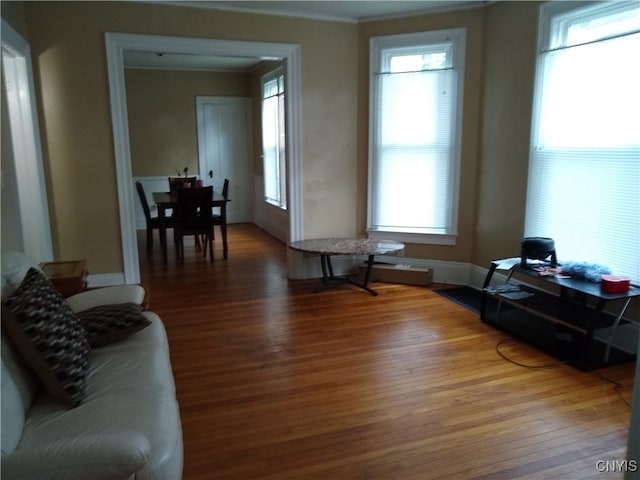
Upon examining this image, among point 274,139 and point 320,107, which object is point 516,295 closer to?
point 320,107

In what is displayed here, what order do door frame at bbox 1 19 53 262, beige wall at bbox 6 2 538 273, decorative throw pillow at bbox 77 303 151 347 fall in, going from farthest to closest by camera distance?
beige wall at bbox 6 2 538 273 < door frame at bbox 1 19 53 262 < decorative throw pillow at bbox 77 303 151 347

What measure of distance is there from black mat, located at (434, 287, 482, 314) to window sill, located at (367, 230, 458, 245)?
1.60 feet

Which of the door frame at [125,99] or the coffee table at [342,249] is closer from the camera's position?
the door frame at [125,99]

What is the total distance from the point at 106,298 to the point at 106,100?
2426mm

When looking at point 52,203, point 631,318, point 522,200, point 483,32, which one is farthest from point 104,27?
point 631,318

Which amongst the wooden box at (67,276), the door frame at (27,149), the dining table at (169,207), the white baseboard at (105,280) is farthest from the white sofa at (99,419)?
the dining table at (169,207)

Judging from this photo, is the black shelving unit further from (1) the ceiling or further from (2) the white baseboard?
(2) the white baseboard

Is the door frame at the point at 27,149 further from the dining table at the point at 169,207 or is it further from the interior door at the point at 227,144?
the interior door at the point at 227,144

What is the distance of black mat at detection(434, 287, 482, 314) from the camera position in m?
4.12

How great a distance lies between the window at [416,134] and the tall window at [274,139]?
6.61ft

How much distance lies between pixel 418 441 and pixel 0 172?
9.55 feet

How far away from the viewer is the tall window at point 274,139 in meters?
6.75

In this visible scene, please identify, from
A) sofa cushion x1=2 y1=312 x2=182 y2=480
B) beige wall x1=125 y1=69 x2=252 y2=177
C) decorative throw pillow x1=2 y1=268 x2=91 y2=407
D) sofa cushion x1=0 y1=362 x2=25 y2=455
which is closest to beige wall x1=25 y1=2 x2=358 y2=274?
sofa cushion x1=2 y1=312 x2=182 y2=480

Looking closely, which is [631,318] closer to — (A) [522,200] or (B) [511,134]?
(A) [522,200]
